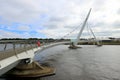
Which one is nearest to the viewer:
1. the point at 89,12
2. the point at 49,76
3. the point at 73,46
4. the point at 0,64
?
the point at 0,64

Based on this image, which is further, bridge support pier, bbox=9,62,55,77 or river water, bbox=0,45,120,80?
river water, bbox=0,45,120,80

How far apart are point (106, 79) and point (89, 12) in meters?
96.2

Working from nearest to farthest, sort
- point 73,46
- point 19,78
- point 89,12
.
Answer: point 19,78 < point 73,46 < point 89,12

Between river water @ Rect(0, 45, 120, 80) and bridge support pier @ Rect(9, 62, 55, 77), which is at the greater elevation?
bridge support pier @ Rect(9, 62, 55, 77)

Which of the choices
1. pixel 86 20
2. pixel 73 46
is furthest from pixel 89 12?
pixel 73 46

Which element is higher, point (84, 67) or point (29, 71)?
point (29, 71)

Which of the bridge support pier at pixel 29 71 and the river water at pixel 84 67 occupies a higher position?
the bridge support pier at pixel 29 71

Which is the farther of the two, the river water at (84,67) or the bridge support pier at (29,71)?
the river water at (84,67)

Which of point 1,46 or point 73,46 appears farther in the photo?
point 73,46

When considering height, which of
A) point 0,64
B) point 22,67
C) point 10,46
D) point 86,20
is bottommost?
point 22,67

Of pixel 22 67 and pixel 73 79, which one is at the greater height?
pixel 22 67

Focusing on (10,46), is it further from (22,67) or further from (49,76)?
(49,76)

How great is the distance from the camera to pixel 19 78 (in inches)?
853

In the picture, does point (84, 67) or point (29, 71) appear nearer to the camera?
point (29, 71)
